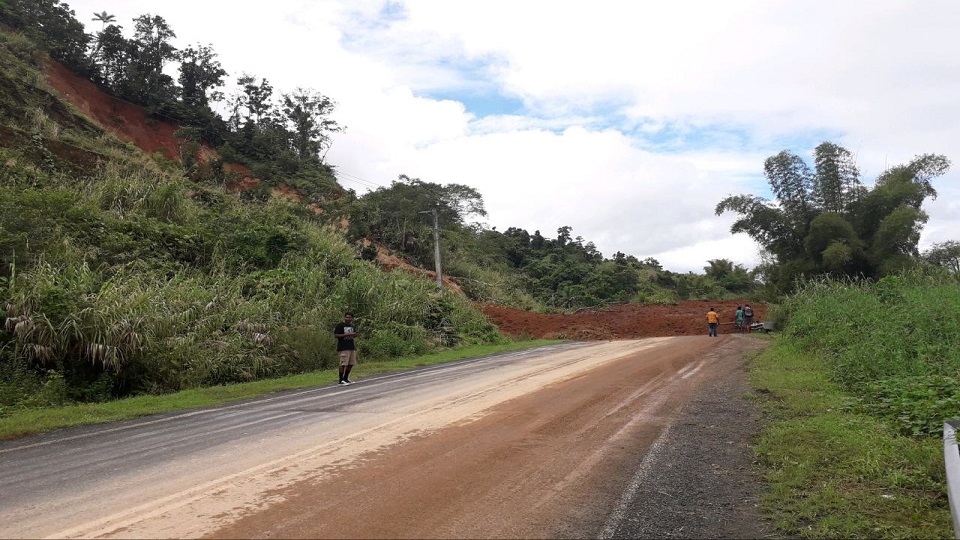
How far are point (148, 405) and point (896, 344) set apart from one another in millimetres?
13535

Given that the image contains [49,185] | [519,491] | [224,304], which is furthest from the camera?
[49,185]

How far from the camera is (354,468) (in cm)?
585

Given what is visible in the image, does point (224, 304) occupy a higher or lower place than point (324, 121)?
lower

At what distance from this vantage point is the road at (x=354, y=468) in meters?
4.44

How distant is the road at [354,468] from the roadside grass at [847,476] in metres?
1.29

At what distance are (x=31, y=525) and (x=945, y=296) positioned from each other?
17879mm

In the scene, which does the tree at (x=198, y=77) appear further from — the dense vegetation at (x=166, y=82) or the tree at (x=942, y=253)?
the tree at (x=942, y=253)

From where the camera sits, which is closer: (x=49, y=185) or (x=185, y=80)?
(x=49, y=185)

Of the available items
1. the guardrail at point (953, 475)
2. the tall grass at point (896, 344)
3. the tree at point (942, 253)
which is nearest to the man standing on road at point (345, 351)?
the tall grass at point (896, 344)

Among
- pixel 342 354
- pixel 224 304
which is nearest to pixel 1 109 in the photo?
pixel 224 304

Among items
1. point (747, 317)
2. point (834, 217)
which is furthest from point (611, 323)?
point (834, 217)

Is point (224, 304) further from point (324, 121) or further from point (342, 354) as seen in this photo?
point (324, 121)

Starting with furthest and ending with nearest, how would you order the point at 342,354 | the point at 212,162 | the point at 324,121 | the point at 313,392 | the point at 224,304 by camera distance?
the point at 324,121 < the point at 212,162 < the point at 224,304 < the point at 342,354 < the point at 313,392

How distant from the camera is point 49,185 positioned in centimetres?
2084
